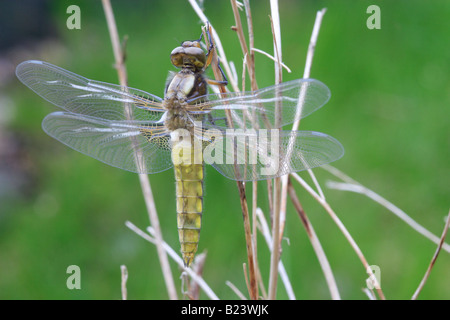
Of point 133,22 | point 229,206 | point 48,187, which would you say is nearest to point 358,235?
point 229,206

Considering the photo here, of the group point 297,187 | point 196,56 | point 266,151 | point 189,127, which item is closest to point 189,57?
point 196,56

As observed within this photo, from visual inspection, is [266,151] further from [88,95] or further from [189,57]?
[88,95]

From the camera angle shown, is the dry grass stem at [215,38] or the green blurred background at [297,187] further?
the green blurred background at [297,187]

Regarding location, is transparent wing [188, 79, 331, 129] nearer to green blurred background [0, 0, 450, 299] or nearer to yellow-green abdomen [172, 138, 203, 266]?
yellow-green abdomen [172, 138, 203, 266]

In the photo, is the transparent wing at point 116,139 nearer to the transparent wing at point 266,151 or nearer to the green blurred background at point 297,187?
the transparent wing at point 266,151

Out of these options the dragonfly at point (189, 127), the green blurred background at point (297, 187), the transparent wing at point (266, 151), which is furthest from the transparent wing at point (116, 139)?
the green blurred background at point (297, 187)
